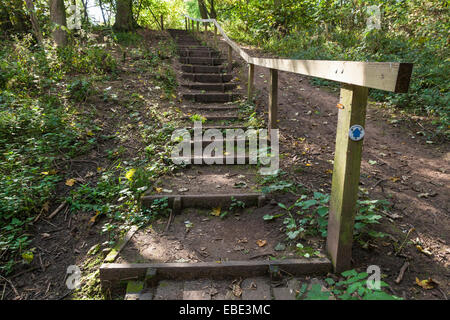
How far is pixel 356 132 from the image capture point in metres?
1.87

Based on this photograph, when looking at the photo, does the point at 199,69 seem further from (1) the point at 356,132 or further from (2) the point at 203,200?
(1) the point at 356,132

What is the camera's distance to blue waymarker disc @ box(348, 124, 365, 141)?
1.87 m

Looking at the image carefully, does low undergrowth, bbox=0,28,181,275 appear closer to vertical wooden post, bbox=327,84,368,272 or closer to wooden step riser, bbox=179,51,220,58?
wooden step riser, bbox=179,51,220,58

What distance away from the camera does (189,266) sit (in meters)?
2.21

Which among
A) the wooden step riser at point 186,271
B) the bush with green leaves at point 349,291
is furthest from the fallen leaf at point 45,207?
the bush with green leaves at point 349,291

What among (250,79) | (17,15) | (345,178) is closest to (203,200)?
(345,178)

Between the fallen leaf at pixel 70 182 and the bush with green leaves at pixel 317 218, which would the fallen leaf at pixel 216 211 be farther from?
the fallen leaf at pixel 70 182

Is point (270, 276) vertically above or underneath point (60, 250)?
above

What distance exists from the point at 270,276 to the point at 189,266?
2.14ft

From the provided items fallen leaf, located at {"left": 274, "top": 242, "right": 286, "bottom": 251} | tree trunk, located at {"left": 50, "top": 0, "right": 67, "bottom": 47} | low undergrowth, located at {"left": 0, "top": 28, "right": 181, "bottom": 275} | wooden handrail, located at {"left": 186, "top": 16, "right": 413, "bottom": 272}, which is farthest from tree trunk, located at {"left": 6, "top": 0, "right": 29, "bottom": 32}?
fallen leaf, located at {"left": 274, "top": 242, "right": 286, "bottom": 251}

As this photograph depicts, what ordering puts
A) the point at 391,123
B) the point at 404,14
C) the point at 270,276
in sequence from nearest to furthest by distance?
1. the point at 270,276
2. the point at 391,123
3. the point at 404,14

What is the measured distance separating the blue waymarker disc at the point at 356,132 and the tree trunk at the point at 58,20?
750 cm
